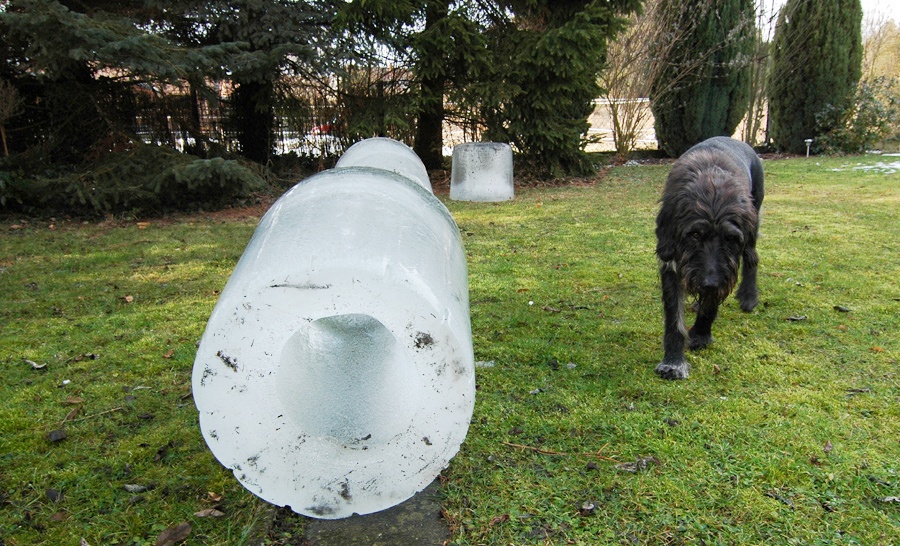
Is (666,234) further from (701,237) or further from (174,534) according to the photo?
(174,534)

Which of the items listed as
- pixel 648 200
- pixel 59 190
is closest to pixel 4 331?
pixel 59 190

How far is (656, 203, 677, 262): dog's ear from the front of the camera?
3.52m

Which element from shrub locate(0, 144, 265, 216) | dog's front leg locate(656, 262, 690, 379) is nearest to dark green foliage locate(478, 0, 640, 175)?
shrub locate(0, 144, 265, 216)

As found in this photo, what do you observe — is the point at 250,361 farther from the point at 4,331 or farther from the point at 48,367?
the point at 4,331

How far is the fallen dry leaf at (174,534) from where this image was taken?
2285 millimetres

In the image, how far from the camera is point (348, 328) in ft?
6.95

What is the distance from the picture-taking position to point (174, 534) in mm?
2320

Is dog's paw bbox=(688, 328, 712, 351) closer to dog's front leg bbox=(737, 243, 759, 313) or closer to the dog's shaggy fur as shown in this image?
the dog's shaggy fur

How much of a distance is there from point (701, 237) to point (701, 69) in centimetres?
1385

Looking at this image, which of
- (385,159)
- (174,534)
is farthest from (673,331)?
(174,534)

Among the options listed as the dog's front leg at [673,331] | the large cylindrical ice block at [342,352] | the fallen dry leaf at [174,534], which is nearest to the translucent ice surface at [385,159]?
the large cylindrical ice block at [342,352]

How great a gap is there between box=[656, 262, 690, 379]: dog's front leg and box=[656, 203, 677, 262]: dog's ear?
0.07 metres

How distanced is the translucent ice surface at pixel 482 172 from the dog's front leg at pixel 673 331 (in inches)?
261

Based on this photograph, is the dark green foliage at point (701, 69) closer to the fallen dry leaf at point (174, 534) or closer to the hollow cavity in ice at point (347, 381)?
the hollow cavity in ice at point (347, 381)
